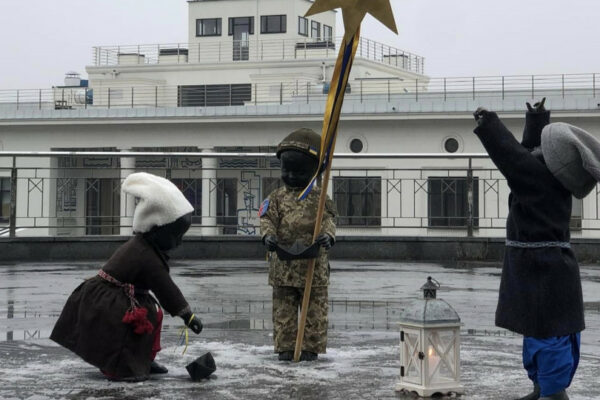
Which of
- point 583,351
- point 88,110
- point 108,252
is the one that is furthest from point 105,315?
point 88,110

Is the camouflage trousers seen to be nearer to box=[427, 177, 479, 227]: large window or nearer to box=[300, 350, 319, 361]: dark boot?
box=[300, 350, 319, 361]: dark boot

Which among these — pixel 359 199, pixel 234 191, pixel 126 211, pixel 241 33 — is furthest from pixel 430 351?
pixel 241 33

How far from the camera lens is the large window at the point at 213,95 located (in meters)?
65.1

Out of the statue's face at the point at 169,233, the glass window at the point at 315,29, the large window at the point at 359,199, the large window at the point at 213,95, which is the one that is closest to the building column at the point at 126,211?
the large window at the point at 359,199

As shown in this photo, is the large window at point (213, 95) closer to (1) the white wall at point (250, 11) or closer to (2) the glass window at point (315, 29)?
(1) the white wall at point (250, 11)

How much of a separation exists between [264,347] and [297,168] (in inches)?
47.8

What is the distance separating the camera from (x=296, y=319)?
23.0 ft

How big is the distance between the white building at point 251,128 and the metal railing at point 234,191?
0.16 feet

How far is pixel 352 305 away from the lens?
998 cm

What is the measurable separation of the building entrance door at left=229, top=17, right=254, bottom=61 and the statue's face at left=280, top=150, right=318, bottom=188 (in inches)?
2437

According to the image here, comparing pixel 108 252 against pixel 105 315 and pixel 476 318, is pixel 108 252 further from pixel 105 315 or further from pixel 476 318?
pixel 105 315

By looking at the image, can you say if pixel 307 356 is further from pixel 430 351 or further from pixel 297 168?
pixel 430 351

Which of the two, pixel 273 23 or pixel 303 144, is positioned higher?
pixel 273 23

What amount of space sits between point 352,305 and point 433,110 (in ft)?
134
